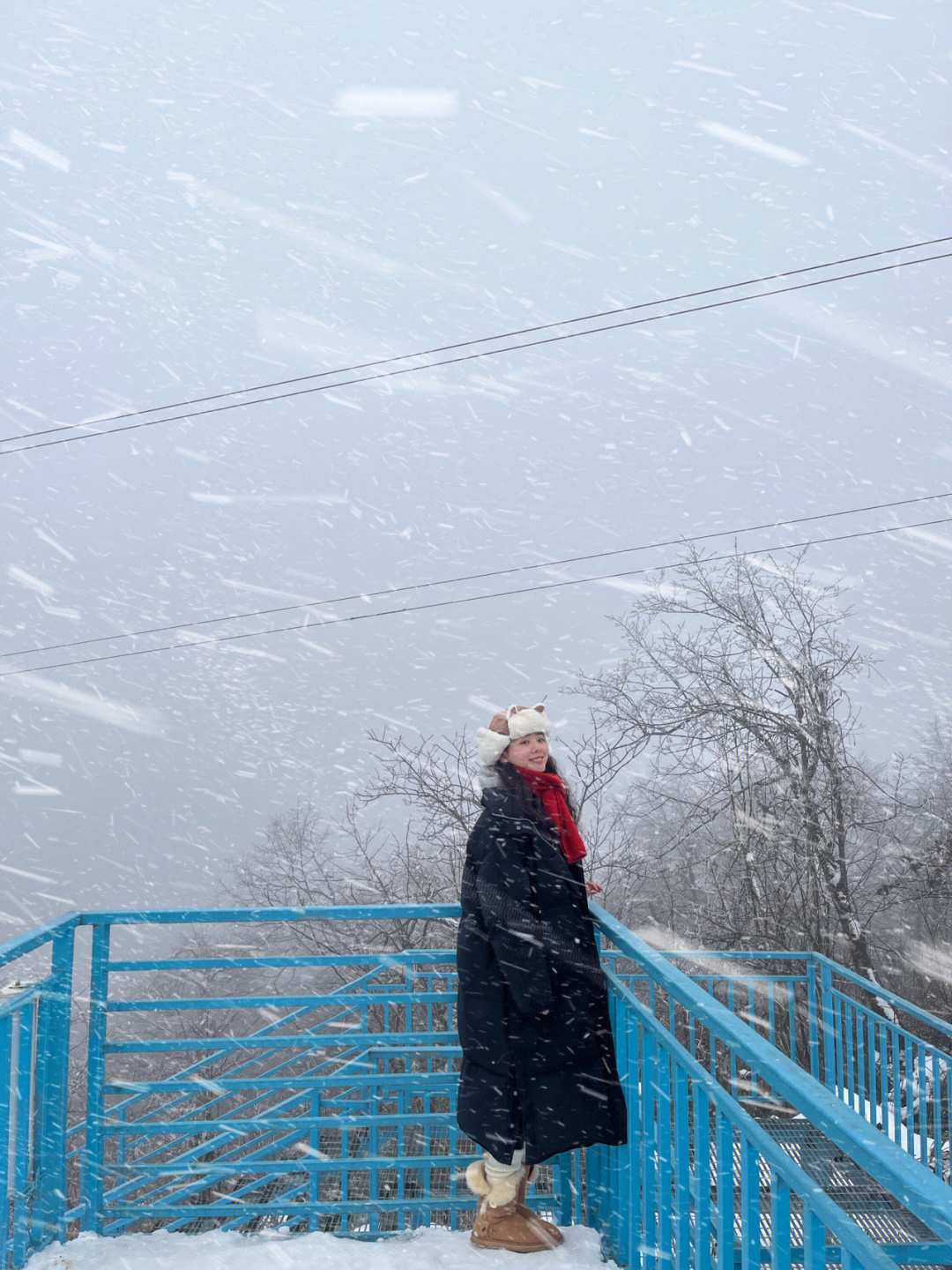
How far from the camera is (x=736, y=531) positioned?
13.2m

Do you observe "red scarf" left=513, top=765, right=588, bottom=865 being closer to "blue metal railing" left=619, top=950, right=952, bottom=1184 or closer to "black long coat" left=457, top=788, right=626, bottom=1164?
"black long coat" left=457, top=788, right=626, bottom=1164

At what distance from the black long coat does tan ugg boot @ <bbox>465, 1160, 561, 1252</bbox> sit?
23cm

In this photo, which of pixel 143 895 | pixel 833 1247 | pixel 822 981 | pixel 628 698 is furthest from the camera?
pixel 143 895

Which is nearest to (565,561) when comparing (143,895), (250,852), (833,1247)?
(250,852)

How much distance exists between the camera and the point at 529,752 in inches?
120

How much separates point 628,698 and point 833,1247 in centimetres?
782

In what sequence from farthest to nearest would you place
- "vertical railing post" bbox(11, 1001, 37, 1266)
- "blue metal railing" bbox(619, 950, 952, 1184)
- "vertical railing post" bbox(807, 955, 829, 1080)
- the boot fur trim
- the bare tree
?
the bare tree → "vertical railing post" bbox(807, 955, 829, 1080) → "blue metal railing" bbox(619, 950, 952, 1184) → the boot fur trim → "vertical railing post" bbox(11, 1001, 37, 1266)

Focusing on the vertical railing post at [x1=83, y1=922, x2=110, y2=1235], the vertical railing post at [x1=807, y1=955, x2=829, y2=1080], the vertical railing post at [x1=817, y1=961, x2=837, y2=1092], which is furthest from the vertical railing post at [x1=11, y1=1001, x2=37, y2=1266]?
the vertical railing post at [x1=817, y1=961, x2=837, y2=1092]

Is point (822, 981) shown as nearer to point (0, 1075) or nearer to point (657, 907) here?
point (0, 1075)

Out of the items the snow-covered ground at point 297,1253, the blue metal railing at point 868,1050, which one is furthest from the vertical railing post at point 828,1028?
the snow-covered ground at point 297,1253

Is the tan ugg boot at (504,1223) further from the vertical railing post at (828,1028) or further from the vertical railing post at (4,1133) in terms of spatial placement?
the vertical railing post at (828,1028)

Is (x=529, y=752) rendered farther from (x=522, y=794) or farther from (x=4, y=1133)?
(x=4, y=1133)

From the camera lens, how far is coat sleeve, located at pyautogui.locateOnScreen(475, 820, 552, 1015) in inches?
101

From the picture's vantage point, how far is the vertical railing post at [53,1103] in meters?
2.76
